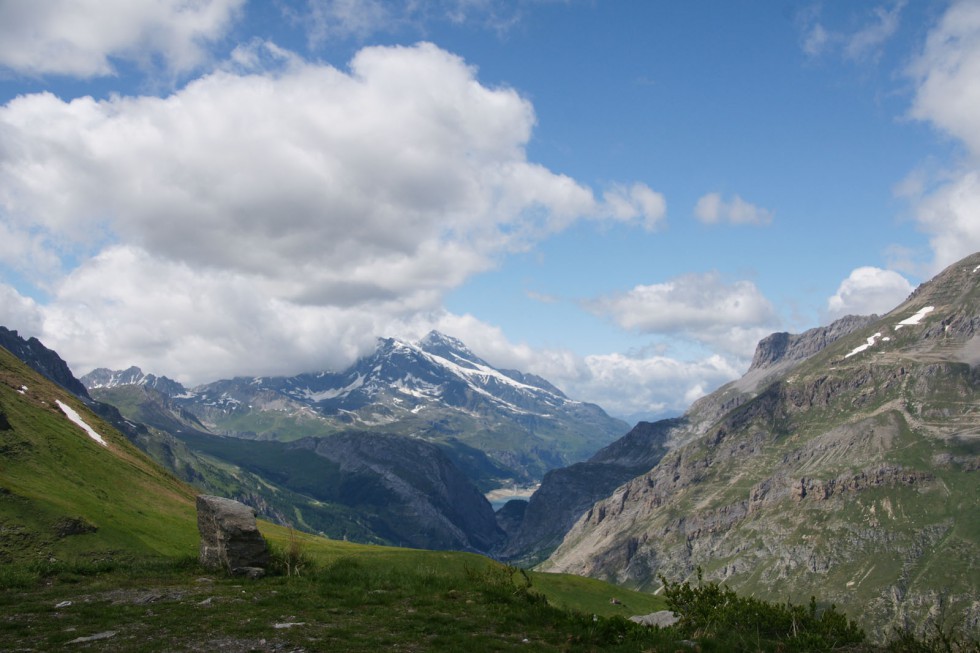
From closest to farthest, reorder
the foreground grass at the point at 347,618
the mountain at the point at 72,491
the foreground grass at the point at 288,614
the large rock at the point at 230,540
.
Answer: the foreground grass at the point at 347,618
the foreground grass at the point at 288,614
the large rock at the point at 230,540
the mountain at the point at 72,491

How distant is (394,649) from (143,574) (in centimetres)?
1737

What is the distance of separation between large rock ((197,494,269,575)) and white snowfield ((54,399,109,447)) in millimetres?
73855

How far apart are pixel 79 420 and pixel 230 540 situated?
8486cm

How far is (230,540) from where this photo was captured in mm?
32031

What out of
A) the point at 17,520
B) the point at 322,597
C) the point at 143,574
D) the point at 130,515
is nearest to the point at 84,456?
the point at 130,515

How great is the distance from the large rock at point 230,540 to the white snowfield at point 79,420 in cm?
7386

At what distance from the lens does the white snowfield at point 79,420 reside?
95.7 m

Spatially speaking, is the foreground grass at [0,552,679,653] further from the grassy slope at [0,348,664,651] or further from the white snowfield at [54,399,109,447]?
the white snowfield at [54,399,109,447]

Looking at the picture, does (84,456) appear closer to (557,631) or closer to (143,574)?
(143,574)

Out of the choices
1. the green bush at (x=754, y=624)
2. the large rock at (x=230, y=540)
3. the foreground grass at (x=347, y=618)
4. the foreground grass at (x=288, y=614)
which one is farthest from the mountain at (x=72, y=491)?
the green bush at (x=754, y=624)

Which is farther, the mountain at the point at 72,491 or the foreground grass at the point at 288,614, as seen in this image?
the mountain at the point at 72,491

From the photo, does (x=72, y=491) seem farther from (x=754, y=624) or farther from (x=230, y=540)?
(x=754, y=624)

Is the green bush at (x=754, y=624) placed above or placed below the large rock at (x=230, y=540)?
above

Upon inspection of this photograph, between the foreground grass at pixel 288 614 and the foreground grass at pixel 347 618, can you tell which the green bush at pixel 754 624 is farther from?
the foreground grass at pixel 288 614
